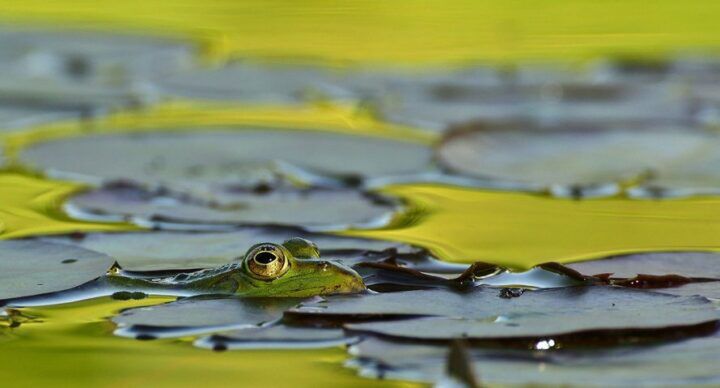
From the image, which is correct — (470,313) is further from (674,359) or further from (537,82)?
(537,82)

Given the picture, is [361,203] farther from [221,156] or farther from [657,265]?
[657,265]

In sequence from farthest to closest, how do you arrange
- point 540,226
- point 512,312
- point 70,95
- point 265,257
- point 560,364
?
point 70,95 → point 540,226 → point 265,257 → point 512,312 → point 560,364

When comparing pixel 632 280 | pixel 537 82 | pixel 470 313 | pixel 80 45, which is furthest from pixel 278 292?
pixel 80 45

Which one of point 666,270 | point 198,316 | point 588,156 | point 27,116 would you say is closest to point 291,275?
point 198,316

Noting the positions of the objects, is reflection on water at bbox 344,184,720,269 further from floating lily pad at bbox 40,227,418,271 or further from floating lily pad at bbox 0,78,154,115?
floating lily pad at bbox 0,78,154,115

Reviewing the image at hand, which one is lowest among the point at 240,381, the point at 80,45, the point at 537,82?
the point at 240,381

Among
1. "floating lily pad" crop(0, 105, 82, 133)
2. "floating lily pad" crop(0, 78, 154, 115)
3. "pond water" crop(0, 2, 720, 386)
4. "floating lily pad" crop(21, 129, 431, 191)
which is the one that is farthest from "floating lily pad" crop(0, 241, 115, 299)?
"floating lily pad" crop(0, 78, 154, 115)
